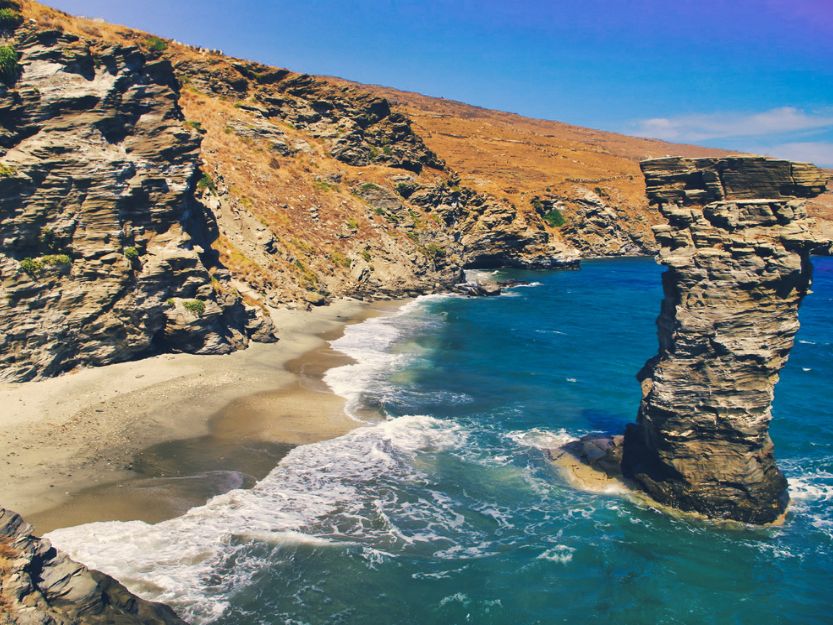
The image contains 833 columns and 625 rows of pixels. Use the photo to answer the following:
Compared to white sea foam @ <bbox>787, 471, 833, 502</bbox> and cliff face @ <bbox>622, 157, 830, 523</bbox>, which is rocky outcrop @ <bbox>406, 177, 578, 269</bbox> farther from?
cliff face @ <bbox>622, 157, 830, 523</bbox>

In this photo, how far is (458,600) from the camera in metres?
15.8

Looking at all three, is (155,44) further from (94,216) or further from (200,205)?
(94,216)

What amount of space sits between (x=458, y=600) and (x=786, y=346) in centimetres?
1498

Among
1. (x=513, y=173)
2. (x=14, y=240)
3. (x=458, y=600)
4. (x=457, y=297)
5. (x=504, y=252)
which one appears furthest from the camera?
(x=513, y=173)

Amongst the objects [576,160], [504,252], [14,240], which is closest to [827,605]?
[14,240]

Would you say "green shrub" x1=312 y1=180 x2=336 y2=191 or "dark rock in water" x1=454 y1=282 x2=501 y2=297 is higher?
"green shrub" x1=312 y1=180 x2=336 y2=191

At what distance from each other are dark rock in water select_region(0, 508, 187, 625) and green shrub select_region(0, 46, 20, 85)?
25593mm

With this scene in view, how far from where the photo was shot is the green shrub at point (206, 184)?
170 feet

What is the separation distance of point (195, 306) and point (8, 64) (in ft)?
48.5

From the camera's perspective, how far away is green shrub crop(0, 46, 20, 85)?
2650 cm

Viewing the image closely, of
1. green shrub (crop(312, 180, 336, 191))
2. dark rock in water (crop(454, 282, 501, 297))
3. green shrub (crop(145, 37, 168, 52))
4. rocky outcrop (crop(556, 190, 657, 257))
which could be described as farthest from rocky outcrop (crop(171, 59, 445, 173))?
rocky outcrop (crop(556, 190, 657, 257))

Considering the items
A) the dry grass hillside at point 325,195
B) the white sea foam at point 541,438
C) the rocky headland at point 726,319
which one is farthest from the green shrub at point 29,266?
the rocky headland at point 726,319

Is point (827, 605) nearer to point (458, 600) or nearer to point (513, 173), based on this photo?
point (458, 600)

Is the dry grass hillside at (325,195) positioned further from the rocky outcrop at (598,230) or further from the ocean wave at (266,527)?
the ocean wave at (266,527)
